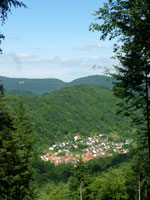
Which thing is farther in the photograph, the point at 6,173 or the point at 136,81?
the point at 6,173

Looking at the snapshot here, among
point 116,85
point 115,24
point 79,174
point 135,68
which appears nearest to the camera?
point 115,24

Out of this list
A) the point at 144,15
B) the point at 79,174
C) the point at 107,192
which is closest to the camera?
the point at 144,15

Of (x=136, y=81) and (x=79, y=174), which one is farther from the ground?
(x=136, y=81)

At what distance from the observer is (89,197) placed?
1503 inches

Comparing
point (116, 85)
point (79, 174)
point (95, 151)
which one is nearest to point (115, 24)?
point (116, 85)

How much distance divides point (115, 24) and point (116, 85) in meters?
3.44

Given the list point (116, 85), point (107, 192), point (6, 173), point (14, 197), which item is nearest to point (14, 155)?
point (6, 173)

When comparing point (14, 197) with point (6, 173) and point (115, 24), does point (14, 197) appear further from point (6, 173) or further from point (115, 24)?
point (115, 24)

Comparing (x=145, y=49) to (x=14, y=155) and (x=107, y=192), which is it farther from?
(x=107, y=192)

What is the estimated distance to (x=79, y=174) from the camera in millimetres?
31516

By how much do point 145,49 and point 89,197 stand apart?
118ft

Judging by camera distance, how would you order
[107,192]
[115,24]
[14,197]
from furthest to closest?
[107,192]
[14,197]
[115,24]

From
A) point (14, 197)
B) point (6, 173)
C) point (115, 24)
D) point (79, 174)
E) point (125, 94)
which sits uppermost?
point (115, 24)

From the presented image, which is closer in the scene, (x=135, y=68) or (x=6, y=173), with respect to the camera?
(x=135, y=68)
